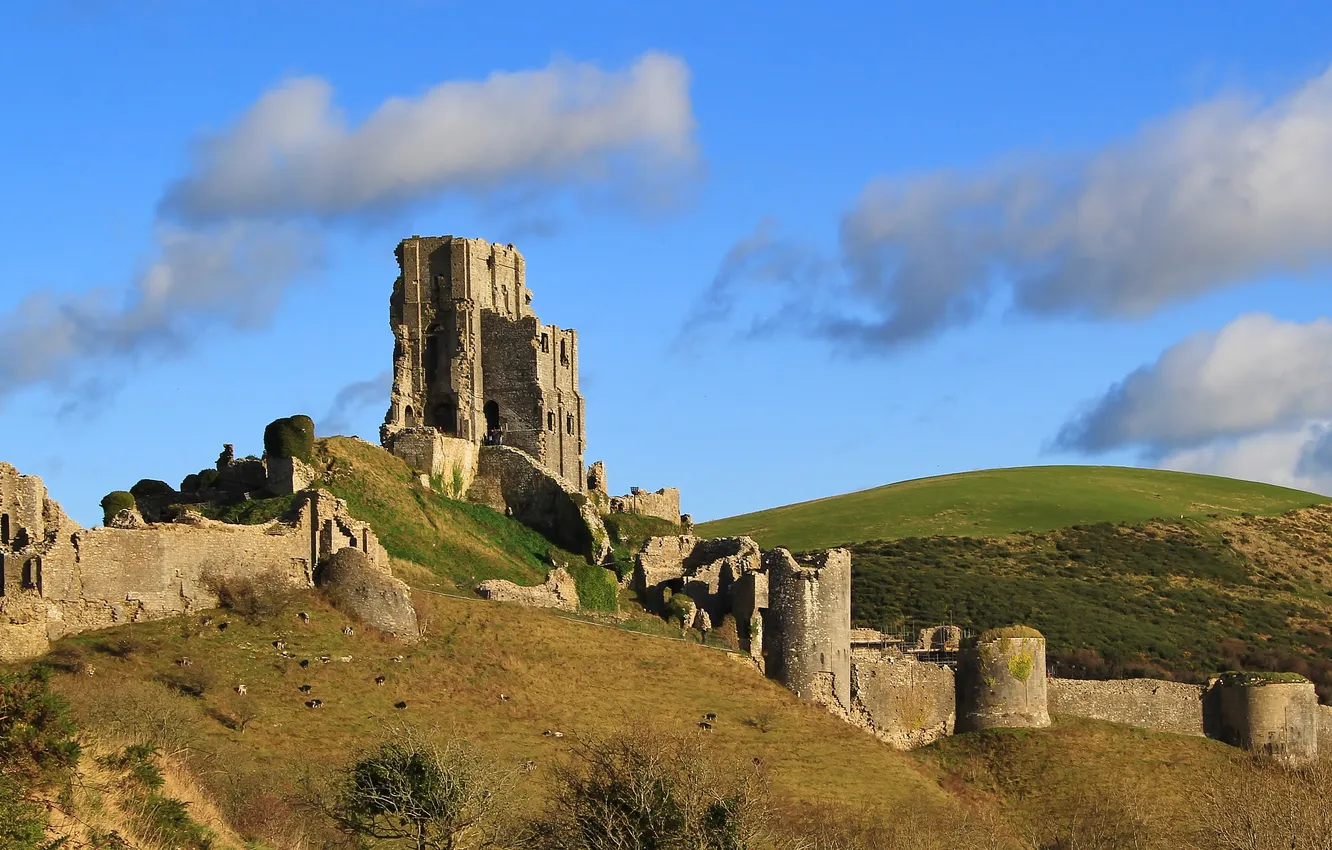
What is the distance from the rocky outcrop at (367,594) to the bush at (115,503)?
34.5ft

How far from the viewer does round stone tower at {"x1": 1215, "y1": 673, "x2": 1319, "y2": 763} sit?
58.8 metres

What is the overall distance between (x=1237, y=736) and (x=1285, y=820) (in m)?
16.8

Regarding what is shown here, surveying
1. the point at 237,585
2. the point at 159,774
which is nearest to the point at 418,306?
the point at 237,585

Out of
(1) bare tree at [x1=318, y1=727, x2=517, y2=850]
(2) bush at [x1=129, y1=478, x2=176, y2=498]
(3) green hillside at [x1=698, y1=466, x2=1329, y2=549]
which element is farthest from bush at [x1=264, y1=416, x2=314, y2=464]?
(3) green hillside at [x1=698, y1=466, x2=1329, y2=549]

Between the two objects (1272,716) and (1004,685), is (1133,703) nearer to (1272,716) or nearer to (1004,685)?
(1272,716)

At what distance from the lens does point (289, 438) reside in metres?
61.3

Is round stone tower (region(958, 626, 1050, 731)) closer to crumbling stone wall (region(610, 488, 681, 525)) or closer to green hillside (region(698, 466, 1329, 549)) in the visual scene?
crumbling stone wall (region(610, 488, 681, 525))

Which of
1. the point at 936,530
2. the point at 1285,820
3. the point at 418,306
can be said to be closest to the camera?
the point at 1285,820

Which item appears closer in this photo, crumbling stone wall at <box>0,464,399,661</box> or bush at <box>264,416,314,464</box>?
crumbling stone wall at <box>0,464,399,661</box>

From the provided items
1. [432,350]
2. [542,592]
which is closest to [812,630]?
[542,592]

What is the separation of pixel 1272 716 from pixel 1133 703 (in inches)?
155

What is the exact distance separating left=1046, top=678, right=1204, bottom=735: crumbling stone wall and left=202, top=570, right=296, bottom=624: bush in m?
22.3

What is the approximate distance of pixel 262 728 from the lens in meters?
42.9

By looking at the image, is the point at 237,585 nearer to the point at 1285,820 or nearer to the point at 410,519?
the point at 410,519
